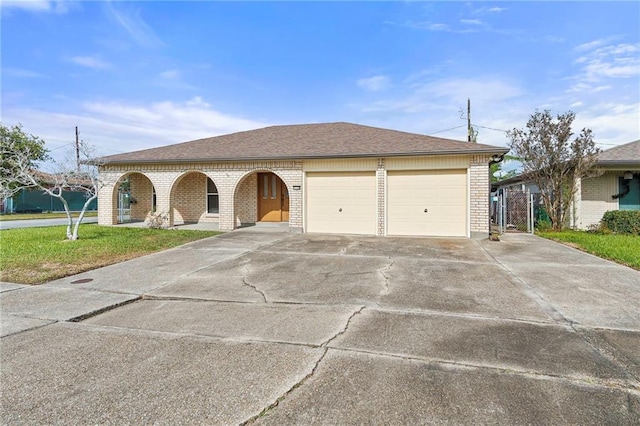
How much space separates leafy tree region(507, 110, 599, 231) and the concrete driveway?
766 cm

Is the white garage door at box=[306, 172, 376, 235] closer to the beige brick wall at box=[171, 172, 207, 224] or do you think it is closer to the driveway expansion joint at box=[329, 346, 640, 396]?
the beige brick wall at box=[171, 172, 207, 224]

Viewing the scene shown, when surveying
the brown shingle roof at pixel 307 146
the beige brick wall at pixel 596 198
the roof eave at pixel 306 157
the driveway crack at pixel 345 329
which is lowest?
the driveway crack at pixel 345 329

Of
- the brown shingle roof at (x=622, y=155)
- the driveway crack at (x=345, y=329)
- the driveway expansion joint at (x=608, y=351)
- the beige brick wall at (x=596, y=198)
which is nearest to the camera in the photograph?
the driveway expansion joint at (x=608, y=351)

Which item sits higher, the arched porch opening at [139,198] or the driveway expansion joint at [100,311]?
the arched porch opening at [139,198]

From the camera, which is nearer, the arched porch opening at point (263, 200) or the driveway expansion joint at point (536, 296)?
the driveway expansion joint at point (536, 296)

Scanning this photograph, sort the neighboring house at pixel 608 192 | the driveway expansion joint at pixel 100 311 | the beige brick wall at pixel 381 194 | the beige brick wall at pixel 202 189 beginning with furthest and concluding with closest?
the neighboring house at pixel 608 192, the beige brick wall at pixel 202 189, the beige brick wall at pixel 381 194, the driveway expansion joint at pixel 100 311

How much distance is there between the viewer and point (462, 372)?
267 centimetres

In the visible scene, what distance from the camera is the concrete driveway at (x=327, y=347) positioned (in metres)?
2.21

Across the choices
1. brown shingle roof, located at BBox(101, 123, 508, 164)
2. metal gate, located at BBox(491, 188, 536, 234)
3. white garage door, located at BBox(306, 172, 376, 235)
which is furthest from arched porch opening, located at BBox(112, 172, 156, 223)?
metal gate, located at BBox(491, 188, 536, 234)

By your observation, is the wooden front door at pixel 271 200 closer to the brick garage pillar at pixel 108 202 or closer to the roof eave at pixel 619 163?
the brick garage pillar at pixel 108 202

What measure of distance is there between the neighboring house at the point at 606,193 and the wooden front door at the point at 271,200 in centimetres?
1200

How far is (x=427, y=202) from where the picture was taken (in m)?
11.3

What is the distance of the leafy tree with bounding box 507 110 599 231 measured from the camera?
11.9 metres

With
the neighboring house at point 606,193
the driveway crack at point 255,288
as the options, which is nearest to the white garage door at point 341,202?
the driveway crack at point 255,288
